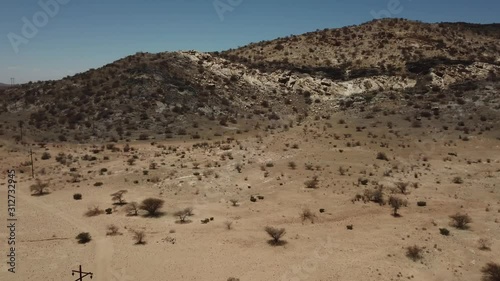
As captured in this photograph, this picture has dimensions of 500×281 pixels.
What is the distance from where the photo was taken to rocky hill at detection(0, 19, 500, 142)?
50.0 meters

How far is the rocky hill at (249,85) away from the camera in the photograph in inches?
1970

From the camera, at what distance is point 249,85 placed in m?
64.2

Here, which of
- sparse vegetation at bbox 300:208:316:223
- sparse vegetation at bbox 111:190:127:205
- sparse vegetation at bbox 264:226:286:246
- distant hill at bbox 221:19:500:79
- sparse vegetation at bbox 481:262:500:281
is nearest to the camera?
sparse vegetation at bbox 481:262:500:281

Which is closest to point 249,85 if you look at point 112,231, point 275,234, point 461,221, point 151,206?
point 151,206

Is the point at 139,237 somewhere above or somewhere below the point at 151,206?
below

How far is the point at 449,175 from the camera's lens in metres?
31.5

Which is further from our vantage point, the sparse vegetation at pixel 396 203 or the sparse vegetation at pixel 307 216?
the sparse vegetation at pixel 396 203

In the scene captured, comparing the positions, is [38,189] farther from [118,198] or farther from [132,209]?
[132,209]

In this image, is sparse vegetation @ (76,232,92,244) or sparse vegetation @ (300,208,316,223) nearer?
sparse vegetation @ (76,232,92,244)

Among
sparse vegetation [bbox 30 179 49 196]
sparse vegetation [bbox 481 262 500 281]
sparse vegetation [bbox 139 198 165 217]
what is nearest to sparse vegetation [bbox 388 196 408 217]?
sparse vegetation [bbox 481 262 500 281]

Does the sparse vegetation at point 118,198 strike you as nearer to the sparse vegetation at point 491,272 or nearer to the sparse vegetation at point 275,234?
the sparse vegetation at point 275,234

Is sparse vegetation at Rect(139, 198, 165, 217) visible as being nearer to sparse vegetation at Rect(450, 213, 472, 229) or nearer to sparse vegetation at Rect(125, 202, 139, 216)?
sparse vegetation at Rect(125, 202, 139, 216)

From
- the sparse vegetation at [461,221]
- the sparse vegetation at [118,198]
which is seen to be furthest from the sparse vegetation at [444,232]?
the sparse vegetation at [118,198]

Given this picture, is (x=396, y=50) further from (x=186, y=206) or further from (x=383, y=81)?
(x=186, y=206)
